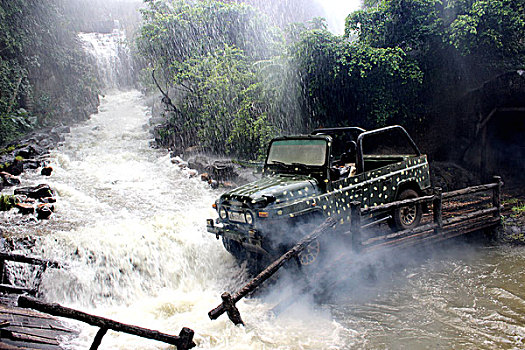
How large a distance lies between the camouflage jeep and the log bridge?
1.00 feet

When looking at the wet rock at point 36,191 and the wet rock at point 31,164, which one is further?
the wet rock at point 31,164

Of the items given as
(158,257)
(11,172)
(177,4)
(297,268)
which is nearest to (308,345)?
(297,268)

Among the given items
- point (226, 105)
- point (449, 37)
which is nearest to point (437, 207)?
point (449, 37)

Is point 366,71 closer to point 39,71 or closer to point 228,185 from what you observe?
point 228,185

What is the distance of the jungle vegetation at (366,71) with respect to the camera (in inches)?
486

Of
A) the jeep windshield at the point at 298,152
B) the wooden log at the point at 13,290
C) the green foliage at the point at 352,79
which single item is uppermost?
the green foliage at the point at 352,79

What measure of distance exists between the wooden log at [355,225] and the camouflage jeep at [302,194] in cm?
34

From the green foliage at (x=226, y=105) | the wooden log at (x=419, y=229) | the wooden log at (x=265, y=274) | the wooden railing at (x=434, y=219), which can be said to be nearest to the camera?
the wooden log at (x=265, y=274)

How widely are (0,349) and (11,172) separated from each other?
10911 mm

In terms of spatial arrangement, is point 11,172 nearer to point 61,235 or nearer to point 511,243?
point 61,235

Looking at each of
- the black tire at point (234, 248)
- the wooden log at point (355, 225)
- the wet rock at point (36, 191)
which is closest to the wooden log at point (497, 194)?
the wooden log at point (355, 225)

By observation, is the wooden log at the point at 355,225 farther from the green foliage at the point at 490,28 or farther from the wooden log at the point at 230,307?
the green foliage at the point at 490,28

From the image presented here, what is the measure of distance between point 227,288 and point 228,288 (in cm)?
2

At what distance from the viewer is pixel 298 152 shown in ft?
22.7
